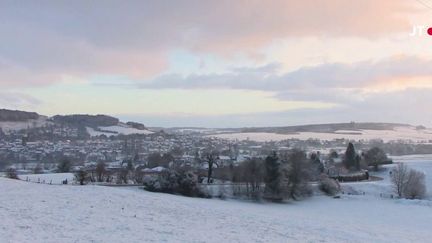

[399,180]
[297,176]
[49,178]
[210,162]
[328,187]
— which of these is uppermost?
[210,162]

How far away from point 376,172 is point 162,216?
323ft

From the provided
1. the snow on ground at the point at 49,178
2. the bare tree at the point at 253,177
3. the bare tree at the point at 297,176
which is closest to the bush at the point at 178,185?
the bare tree at the point at 253,177

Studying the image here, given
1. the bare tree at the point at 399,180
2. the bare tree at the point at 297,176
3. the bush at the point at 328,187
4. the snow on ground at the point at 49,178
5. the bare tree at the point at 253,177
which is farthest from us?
the bare tree at the point at 399,180

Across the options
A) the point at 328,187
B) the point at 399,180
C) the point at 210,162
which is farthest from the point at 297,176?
the point at 210,162

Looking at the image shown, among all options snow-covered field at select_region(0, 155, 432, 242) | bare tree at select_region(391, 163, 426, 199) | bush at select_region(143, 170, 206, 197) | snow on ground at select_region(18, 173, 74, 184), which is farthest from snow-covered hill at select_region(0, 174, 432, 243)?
bare tree at select_region(391, 163, 426, 199)

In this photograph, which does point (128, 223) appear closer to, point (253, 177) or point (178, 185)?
point (178, 185)

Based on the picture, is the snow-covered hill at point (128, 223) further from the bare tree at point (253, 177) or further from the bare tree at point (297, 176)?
the bare tree at point (297, 176)

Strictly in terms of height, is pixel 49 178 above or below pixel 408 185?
below

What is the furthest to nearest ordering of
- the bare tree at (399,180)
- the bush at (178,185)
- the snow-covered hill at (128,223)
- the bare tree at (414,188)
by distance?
the bare tree at (399,180), the bare tree at (414,188), the bush at (178,185), the snow-covered hill at (128,223)

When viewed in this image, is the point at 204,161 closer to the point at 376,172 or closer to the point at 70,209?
the point at 376,172

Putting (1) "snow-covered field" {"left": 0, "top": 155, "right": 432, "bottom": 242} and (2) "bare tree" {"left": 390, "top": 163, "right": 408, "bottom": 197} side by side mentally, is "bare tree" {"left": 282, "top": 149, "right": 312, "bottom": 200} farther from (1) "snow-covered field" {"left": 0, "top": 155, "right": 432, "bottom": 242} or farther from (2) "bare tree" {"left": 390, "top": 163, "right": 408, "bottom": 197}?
(1) "snow-covered field" {"left": 0, "top": 155, "right": 432, "bottom": 242}

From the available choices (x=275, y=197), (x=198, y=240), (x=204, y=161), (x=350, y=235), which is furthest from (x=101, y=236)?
(x=204, y=161)

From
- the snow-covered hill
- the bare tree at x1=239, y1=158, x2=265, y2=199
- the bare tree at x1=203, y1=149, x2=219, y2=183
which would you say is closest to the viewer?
the snow-covered hill

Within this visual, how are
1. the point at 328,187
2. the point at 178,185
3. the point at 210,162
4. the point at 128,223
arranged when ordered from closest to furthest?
the point at 128,223
the point at 178,185
the point at 328,187
the point at 210,162
